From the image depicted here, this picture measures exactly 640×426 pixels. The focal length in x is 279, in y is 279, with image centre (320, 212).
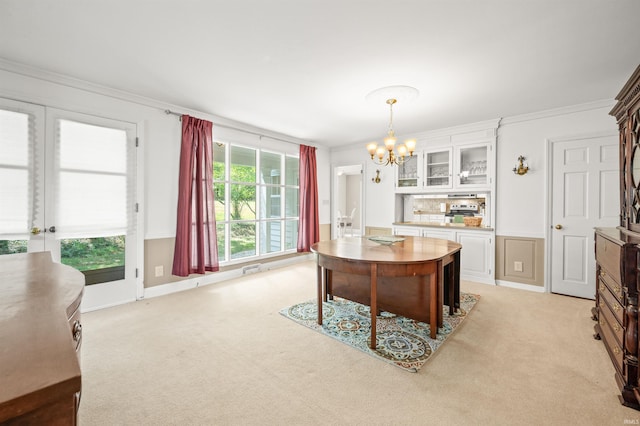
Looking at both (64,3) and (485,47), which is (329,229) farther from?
(64,3)

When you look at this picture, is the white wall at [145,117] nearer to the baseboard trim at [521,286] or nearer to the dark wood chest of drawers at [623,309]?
the dark wood chest of drawers at [623,309]

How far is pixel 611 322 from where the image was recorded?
2084 millimetres


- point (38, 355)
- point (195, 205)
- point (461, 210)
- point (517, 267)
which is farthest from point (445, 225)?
point (38, 355)

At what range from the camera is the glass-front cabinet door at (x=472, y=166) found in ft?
14.3

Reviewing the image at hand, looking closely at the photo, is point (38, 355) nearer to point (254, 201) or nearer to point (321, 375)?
point (321, 375)

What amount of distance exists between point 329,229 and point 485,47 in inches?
181

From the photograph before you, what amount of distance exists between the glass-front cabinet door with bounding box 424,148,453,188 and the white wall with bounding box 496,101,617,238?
0.71 m

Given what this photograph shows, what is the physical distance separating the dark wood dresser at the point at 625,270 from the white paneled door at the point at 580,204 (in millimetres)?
1070

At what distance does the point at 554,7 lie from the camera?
6.16 ft

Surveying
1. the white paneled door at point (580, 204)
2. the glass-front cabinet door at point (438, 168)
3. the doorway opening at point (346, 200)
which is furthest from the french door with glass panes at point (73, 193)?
the white paneled door at point (580, 204)

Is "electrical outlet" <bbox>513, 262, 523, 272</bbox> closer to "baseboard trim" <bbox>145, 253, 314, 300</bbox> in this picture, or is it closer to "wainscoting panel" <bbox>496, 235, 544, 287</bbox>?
"wainscoting panel" <bbox>496, 235, 544, 287</bbox>

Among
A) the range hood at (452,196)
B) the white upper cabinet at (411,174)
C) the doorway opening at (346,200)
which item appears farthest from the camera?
the doorway opening at (346,200)

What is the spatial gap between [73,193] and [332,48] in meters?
3.09

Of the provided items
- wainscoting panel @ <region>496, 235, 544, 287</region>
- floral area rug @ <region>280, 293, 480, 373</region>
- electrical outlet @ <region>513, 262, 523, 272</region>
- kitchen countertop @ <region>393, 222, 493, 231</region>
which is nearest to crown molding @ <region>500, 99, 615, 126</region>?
kitchen countertop @ <region>393, 222, 493, 231</region>
